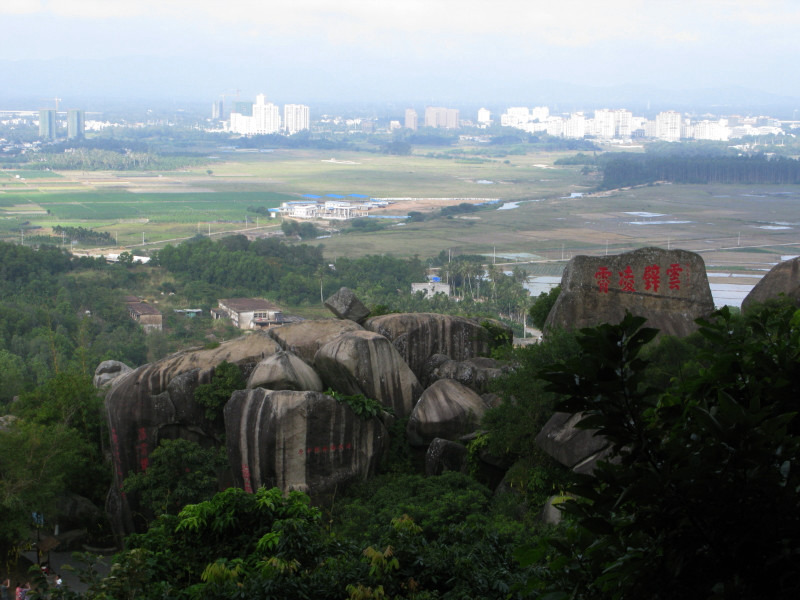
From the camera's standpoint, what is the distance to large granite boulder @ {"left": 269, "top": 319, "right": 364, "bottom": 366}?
462 inches

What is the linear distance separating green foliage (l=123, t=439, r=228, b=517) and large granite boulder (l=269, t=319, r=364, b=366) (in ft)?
→ 6.72

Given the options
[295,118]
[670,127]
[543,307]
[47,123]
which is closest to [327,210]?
[543,307]

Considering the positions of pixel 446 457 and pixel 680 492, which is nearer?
pixel 680 492

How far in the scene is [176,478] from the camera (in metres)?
9.93

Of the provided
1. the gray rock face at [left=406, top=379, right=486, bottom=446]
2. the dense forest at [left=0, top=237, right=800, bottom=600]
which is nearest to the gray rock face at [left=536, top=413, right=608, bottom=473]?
the dense forest at [left=0, top=237, right=800, bottom=600]

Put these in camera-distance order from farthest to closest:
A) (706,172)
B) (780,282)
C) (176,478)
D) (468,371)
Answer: (706,172), (780,282), (468,371), (176,478)

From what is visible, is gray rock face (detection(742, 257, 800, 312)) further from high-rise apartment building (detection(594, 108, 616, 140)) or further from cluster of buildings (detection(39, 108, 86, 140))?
high-rise apartment building (detection(594, 108, 616, 140))

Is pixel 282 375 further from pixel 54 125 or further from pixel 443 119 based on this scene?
pixel 443 119

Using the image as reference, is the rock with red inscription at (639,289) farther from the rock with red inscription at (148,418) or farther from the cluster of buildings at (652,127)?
the cluster of buildings at (652,127)

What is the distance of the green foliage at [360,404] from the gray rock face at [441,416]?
65cm

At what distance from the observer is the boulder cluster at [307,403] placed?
9672 millimetres

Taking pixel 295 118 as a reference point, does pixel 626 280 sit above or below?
below

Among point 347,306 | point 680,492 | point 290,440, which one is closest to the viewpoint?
point 680,492

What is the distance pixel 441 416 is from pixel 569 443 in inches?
93.1
